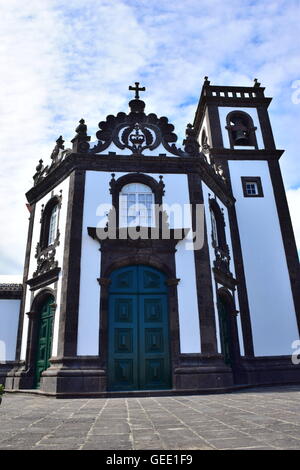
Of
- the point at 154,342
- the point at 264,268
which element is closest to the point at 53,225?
the point at 154,342

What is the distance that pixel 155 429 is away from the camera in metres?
4.24

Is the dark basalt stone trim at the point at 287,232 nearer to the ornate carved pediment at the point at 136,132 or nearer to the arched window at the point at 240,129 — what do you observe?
the arched window at the point at 240,129

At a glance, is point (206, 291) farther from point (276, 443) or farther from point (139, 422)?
point (276, 443)

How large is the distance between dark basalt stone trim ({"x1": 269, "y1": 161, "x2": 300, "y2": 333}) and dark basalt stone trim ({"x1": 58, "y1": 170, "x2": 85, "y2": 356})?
845 centimetres

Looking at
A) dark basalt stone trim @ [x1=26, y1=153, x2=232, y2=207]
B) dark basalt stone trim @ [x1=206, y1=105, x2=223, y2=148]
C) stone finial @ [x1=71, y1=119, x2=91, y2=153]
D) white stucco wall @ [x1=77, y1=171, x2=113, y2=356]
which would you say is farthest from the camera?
dark basalt stone trim @ [x1=206, y1=105, x2=223, y2=148]

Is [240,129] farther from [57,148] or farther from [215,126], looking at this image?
[57,148]

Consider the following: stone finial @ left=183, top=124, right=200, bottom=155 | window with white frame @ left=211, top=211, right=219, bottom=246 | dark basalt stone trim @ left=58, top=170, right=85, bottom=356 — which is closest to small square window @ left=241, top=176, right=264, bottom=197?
window with white frame @ left=211, top=211, right=219, bottom=246

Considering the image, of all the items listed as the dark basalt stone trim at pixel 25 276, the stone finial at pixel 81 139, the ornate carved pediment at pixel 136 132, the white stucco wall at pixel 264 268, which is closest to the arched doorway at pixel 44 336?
the dark basalt stone trim at pixel 25 276

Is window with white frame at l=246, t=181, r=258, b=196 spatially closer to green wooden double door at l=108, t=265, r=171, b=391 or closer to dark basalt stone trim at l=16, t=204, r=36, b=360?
green wooden double door at l=108, t=265, r=171, b=391

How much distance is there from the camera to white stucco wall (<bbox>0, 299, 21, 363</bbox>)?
39.8 ft

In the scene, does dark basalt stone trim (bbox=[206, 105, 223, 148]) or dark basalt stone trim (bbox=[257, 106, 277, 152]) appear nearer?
dark basalt stone trim (bbox=[206, 105, 223, 148])

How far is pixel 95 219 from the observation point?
10969 mm

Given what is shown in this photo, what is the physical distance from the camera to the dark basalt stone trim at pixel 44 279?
10757 millimetres
